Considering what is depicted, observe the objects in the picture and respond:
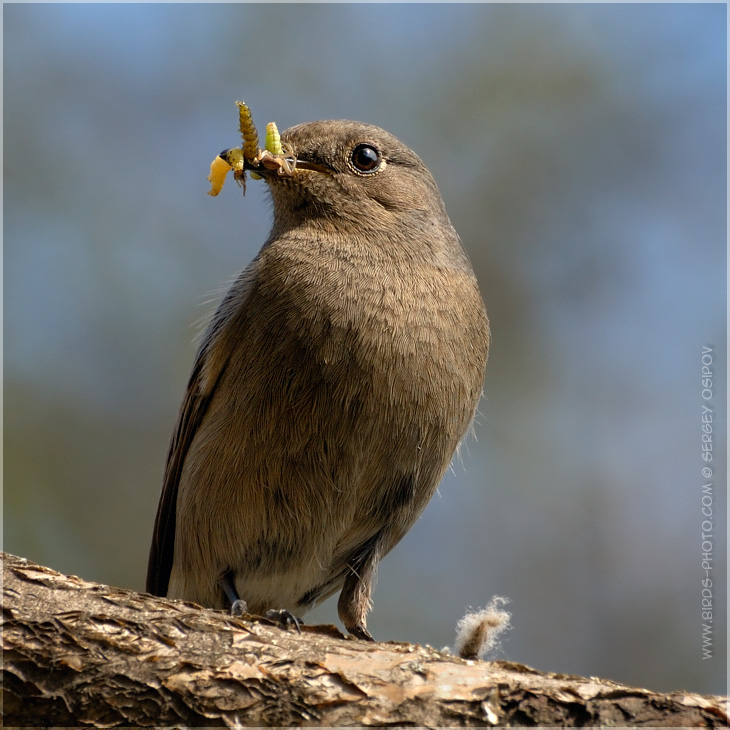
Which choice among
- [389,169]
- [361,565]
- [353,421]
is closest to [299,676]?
[353,421]

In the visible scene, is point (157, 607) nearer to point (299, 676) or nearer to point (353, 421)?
point (299, 676)

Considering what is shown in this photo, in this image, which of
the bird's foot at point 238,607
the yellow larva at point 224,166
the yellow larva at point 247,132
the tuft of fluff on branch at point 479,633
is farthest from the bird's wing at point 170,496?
the tuft of fluff on branch at point 479,633

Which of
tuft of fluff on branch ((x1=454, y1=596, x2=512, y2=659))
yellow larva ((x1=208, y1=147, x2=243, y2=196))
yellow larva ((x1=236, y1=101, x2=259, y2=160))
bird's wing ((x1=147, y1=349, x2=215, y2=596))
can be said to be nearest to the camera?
tuft of fluff on branch ((x1=454, y1=596, x2=512, y2=659))

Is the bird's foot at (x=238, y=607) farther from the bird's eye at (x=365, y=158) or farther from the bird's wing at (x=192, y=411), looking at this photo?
the bird's eye at (x=365, y=158)

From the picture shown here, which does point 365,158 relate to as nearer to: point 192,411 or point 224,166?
point 224,166

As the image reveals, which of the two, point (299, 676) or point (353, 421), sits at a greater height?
point (353, 421)

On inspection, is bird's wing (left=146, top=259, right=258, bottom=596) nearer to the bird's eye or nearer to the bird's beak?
the bird's beak

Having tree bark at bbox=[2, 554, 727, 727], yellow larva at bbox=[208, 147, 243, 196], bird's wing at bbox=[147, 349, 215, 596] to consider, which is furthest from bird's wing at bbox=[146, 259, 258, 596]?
tree bark at bbox=[2, 554, 727, 727]

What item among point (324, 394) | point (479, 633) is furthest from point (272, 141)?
point (479, 633)
